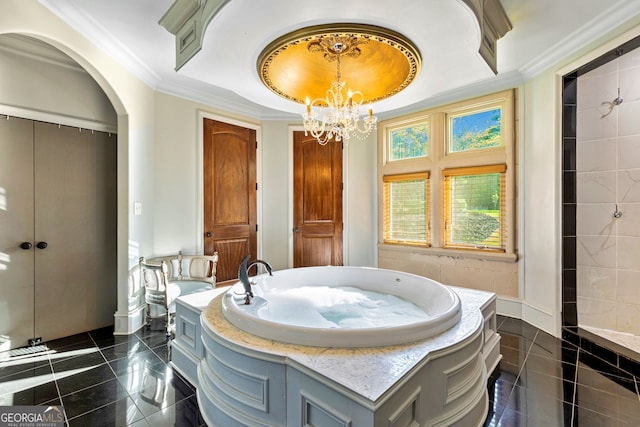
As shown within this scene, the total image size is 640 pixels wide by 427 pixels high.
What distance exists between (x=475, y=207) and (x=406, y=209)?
0.88 meters

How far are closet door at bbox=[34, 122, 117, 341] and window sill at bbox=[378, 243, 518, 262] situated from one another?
3.40 metres

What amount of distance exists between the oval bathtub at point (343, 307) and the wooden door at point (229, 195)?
1.24 meters

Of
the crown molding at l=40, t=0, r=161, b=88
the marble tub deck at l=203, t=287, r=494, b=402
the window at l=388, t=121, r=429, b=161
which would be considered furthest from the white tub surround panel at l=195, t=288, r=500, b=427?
the window at l=388, t=121, r=429, b=161

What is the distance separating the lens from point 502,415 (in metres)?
1.73

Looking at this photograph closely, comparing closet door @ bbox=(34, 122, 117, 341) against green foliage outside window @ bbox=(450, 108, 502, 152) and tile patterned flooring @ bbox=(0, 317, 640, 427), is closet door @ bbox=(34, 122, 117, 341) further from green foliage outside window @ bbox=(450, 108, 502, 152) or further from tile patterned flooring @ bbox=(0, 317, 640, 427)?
green foliage outside window @ bbox=(450, 108, 502, 152)

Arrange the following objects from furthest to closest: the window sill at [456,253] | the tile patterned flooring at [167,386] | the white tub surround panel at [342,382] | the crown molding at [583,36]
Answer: the window sill at [456,253], the crown molding at [583,36], the tile patterned flooring at [167,386], the white tub surround panel at [342,382]

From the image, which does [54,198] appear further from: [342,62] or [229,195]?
[342,62]

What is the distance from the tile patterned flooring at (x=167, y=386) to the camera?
1722 mm

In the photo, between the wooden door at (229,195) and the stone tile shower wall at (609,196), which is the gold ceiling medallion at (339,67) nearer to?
the wooden door at (229,195)

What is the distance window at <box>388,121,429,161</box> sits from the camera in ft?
13.0

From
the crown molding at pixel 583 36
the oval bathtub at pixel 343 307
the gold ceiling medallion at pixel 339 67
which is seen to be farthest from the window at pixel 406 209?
the crown molding at pixel 583 36

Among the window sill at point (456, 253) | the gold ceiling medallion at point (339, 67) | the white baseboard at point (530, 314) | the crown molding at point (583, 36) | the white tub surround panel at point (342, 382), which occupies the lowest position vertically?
the white baseboard at point (530, 314)

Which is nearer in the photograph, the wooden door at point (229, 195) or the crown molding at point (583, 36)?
the crown molding at point (583, 36)

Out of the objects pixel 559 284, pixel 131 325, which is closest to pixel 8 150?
pixel 131 325
